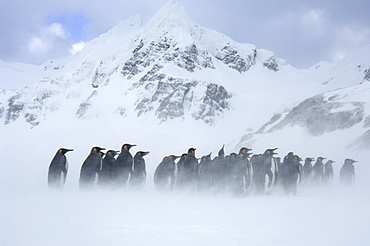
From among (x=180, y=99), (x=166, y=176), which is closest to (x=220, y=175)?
(x=166, y=176)

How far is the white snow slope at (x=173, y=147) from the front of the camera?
3868mm

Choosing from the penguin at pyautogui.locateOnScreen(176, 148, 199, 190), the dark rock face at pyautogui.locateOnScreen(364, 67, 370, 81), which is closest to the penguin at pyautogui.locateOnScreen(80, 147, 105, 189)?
the penguin at pyautogui.locateOnScreen(176, 148, 199, 190)

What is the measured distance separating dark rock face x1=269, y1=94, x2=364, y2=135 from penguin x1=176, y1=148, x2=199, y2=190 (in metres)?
15.7

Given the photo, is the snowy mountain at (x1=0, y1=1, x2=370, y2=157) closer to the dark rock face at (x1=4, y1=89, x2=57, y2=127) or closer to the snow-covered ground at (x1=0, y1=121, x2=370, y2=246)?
the dark rock face at (x1=4, y1=89, x2=57, y2=127)

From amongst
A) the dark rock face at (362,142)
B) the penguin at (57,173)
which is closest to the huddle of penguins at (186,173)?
the penguin at (57,173)

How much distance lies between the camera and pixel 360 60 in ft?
205

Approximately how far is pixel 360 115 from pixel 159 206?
20.2 metres

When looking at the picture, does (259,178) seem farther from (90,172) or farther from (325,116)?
(325,116)

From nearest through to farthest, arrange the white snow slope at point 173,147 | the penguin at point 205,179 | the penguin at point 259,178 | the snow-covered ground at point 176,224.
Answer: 1. the snow-covered ground at point 176,224
2. the white snow slope at point 173,147
3. the penguin at point 259,178
4. the penguin at point 205,179

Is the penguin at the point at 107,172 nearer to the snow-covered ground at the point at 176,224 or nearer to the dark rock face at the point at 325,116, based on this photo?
the snow-covered ground at the point at 176,224

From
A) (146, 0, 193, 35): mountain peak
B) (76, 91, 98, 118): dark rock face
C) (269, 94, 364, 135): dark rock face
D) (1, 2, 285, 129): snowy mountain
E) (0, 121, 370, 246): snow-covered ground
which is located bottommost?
(0, 121, 370, 246): snow-covered ground

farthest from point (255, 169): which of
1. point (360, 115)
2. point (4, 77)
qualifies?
point (4, 77)

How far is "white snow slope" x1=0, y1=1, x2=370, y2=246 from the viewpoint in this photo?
3868 mm

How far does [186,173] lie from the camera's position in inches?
377
